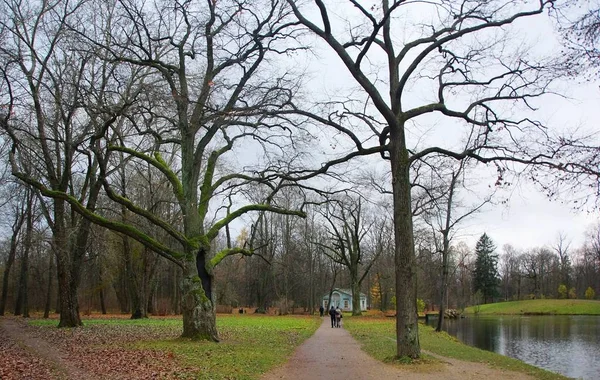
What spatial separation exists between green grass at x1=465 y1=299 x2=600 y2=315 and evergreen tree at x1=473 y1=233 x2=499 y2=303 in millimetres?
8141

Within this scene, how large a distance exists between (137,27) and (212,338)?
1049 cm

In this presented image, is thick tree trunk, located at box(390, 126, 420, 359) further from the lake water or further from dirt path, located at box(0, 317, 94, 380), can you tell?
dirt path, located at box(0, 317, 94, 380)

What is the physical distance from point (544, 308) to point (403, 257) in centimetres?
6810

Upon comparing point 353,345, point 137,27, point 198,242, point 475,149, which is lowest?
point 353,345

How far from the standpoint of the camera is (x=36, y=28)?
21.5 m

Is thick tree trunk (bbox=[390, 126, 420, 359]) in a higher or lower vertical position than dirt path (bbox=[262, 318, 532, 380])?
higher

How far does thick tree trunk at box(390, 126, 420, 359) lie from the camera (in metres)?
12.9

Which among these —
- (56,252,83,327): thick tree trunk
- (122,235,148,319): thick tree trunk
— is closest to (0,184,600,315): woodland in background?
(122,235,148,319): thick tree trunk

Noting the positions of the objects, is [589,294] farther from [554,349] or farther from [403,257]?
[403,257]

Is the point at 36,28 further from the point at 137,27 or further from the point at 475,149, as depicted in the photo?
the point at 475,149

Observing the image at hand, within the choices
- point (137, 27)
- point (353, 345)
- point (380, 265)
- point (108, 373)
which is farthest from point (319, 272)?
point (108, 373)

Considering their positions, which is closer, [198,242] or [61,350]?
[61,350]

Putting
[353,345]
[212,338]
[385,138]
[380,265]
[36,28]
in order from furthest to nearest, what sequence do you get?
[380,265] → [36,28] → [353,345] → [212,338] → [385,138]

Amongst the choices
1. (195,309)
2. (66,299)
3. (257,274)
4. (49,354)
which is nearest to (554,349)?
(195,309)
